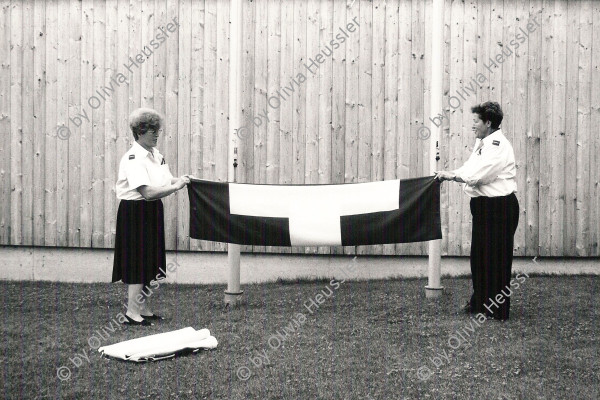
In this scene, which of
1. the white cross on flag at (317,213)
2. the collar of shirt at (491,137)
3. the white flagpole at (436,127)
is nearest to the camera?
the collar of shirt at (491,137)

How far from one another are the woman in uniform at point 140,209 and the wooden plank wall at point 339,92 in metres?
2.18

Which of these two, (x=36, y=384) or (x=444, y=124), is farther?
(x=444, y=124)

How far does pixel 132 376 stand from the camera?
462cm

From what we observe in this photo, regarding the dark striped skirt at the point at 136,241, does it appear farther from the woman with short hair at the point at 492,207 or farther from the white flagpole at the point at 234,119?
the woman with short hair at the point at 492,207

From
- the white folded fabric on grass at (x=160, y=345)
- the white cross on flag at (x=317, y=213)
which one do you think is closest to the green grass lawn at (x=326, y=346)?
the white folded fabric on grass at (x=160, y=345)

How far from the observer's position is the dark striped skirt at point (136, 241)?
20.0 ft

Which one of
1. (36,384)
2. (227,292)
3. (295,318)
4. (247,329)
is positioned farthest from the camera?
(227,292)

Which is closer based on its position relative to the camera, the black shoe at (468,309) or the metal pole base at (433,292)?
the black shoe at (468,309)

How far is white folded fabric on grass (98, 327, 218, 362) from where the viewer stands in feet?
16.4

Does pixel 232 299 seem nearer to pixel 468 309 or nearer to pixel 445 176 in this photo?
pixel 468 309

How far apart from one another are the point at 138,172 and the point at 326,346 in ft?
7.30

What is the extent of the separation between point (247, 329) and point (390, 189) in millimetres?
1925

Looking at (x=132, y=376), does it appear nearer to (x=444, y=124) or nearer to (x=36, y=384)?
(x=36, y=384)

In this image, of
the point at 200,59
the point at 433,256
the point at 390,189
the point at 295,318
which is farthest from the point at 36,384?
the point at 200,59
